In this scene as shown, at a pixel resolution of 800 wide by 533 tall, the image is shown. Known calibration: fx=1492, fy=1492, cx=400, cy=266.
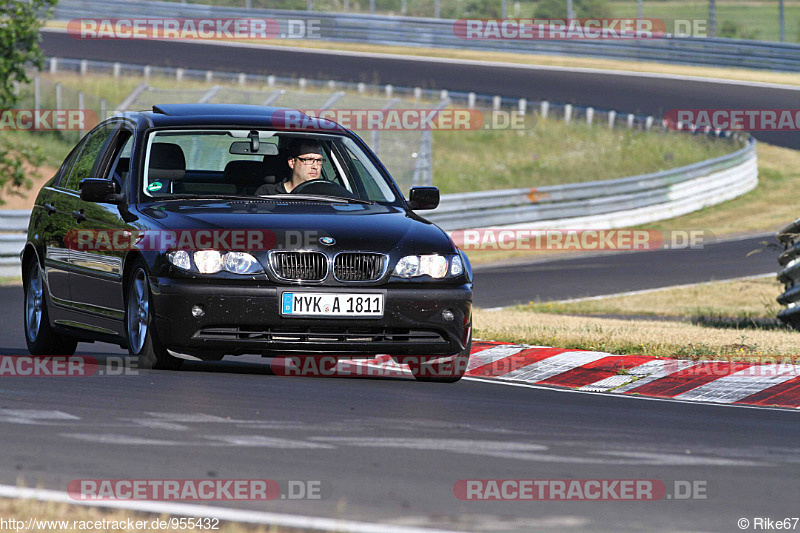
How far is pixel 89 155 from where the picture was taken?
10.7 m

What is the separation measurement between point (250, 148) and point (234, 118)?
0.99 feet

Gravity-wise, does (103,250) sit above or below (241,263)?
below

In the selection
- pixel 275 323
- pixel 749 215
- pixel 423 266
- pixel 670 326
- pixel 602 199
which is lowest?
pixel 749 215

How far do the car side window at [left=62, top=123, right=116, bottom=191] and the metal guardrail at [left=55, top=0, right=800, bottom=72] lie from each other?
36.4 metres

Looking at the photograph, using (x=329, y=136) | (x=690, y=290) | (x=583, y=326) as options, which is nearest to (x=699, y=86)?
(x=690, y=290)

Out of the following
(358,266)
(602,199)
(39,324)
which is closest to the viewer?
(358,266)

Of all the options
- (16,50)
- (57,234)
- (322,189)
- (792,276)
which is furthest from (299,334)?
(16,50)

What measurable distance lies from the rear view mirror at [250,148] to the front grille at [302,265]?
4.75 feet

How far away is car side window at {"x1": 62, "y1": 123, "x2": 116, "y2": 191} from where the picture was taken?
10555mm

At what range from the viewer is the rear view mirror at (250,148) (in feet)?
32.8

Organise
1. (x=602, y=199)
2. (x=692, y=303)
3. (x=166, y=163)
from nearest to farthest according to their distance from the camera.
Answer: (x=166, y=163) < (x=692, y=303) < (x=602, y=199)

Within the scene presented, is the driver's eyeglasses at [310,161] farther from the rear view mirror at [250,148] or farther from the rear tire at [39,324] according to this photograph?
the rear tire at [39,324]

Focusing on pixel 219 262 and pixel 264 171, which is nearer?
pixel 219 262

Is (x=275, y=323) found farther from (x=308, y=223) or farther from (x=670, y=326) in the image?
(x=670, y=326)
